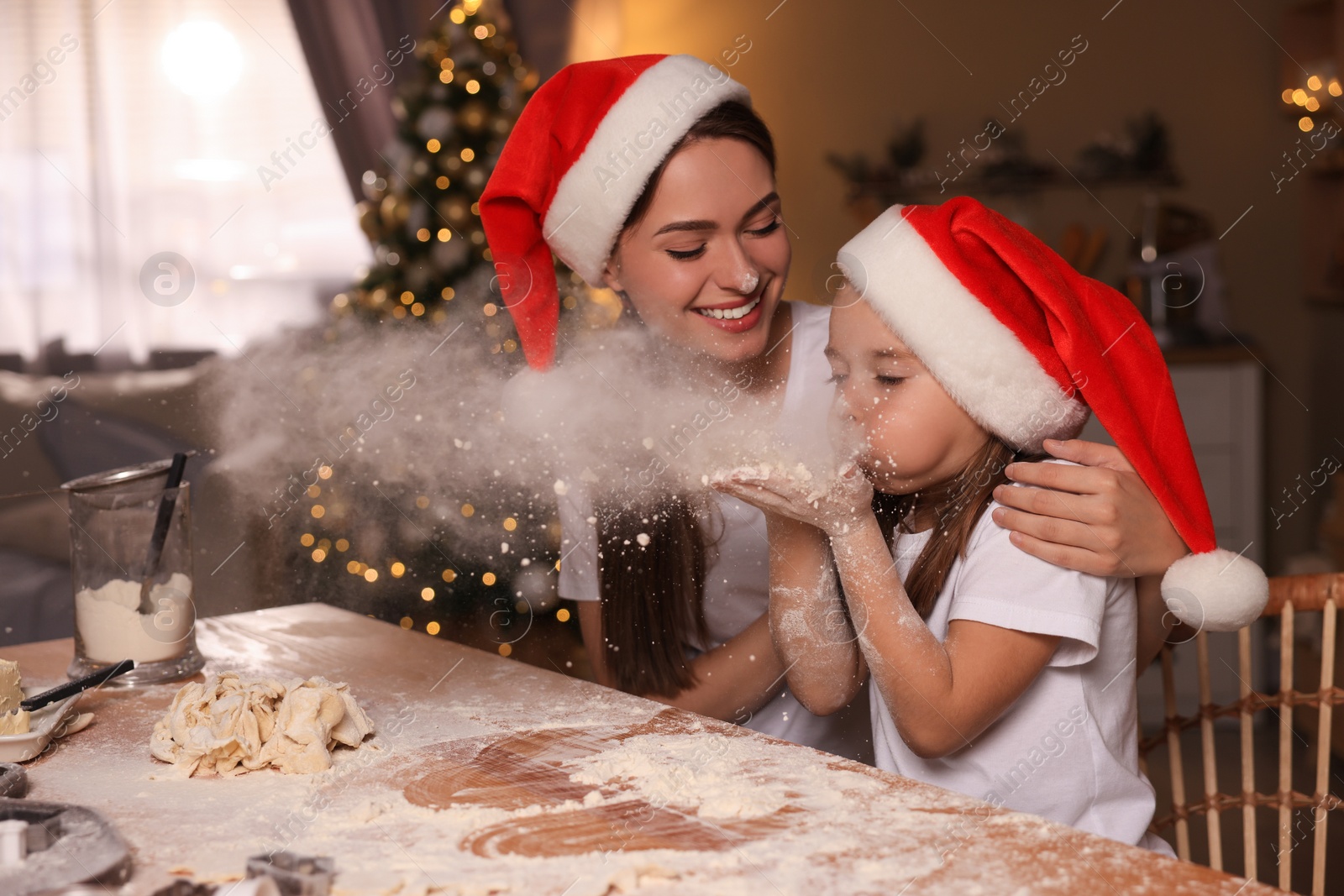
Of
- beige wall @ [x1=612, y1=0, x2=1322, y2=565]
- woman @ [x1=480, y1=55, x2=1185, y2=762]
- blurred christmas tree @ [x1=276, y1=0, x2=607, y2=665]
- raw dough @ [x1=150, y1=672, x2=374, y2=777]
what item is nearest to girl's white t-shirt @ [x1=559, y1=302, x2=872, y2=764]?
woman @ [x1=480, y1=55, x2=1185, y2=762]

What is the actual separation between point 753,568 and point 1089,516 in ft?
1.92

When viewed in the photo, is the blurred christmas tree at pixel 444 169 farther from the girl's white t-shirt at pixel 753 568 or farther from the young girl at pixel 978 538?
the young girl at pixel 978 538

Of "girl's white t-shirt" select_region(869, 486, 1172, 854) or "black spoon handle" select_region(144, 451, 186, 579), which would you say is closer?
"girl's white t-shirt" select_region(869, 486, 1172, 854)

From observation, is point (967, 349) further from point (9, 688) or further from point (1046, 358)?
point (9, 688)

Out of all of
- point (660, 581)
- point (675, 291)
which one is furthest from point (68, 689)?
point (675, 291)

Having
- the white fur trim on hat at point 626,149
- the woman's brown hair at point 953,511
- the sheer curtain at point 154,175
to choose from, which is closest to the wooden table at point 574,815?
the woman's brown hair at point 953,511

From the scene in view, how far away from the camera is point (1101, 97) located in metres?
4.44

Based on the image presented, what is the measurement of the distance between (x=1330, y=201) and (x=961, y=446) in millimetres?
3423

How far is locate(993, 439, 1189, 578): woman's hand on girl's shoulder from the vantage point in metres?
1.26

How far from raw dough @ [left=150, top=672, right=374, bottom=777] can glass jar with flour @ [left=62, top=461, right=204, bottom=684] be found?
0.31m

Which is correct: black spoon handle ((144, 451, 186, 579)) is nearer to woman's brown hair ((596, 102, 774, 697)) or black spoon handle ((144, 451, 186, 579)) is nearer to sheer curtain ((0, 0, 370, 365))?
woman's brown hair ((596, 102, 774, 697))

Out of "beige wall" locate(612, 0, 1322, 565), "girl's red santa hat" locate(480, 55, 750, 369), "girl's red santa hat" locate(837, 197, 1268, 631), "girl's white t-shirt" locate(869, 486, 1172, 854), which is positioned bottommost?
"girl's white t-shirt" locate(869, 486, 1172, 854)

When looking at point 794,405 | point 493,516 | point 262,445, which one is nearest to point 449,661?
point 493,516

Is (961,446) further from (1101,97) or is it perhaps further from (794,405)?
(1101,97)
